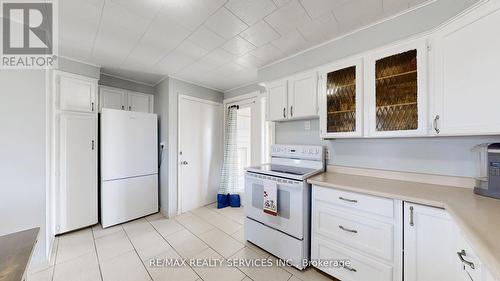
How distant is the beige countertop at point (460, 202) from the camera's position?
69 cm

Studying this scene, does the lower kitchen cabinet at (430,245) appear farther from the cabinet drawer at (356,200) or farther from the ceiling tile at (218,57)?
the ceiling tile at (218,57)

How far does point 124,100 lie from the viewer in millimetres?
3242

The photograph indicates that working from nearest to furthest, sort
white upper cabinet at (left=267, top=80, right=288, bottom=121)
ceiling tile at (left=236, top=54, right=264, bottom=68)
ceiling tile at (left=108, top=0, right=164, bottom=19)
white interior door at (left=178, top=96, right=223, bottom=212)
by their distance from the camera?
ceiling tile at (left=108, top=0, right=164, bottom=19), white upper cabinet at (left=267, top=80, right=288, bottom=121), ceiling tile at (left=236, top=54, right=264, bottom=68), white interior door at (left=178, top=96, right=223, bottom=212)

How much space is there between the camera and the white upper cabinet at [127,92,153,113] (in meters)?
3.31

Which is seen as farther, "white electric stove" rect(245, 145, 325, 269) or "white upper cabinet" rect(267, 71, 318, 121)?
"white upper cabinet" rect(267, 71, 318, 121)

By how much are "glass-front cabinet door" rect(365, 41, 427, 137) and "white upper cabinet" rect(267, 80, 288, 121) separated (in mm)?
905

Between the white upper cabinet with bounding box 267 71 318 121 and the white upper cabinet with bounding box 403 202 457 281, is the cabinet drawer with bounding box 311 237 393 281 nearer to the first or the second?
the white upper cabinet with bounding box 403 202 457 281

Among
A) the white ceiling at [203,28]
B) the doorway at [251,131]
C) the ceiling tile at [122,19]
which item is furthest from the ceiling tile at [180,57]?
the doorway at [251,131]

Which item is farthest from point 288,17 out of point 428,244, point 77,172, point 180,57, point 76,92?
point 77,172

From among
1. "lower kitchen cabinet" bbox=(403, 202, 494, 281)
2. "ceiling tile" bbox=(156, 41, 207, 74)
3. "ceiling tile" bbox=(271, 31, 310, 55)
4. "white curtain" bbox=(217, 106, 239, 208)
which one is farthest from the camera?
"white curtain" bbox=(217, 106, 239, 208)

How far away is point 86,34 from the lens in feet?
6.35

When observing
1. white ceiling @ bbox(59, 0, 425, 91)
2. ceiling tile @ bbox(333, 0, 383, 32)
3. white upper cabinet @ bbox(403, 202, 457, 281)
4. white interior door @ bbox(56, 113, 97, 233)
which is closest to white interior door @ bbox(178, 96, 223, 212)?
white ceiling @ bbox(59, 0, 425, 91)

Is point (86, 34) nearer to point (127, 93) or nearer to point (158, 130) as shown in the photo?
point (127, 93)

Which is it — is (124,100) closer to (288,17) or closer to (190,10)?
(190,10)
